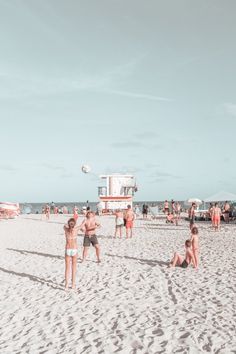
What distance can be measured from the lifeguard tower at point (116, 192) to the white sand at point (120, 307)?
29863 millimetres

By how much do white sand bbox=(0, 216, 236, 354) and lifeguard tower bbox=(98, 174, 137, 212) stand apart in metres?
29.9

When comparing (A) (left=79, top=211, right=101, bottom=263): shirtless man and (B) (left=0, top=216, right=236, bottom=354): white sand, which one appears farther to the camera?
(A) (left=79, top=211, right=101, bottom=263): shirtless man

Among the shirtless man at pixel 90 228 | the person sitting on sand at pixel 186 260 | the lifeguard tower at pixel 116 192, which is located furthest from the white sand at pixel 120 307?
the lifeguard tower at pixel 116 192

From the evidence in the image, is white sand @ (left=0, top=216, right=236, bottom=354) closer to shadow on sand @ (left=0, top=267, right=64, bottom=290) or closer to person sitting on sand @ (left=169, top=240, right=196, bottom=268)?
shadow on sand @ (left=0, top=267, right=64, bottom=290)

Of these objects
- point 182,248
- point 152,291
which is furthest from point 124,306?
point 182,248

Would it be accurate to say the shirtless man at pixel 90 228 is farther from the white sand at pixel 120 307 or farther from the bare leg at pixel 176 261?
the bare leg at pixel 176 261

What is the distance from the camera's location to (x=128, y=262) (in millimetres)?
12234

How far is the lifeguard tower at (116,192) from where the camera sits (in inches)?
1704

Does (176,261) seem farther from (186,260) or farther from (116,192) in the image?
(116,192)

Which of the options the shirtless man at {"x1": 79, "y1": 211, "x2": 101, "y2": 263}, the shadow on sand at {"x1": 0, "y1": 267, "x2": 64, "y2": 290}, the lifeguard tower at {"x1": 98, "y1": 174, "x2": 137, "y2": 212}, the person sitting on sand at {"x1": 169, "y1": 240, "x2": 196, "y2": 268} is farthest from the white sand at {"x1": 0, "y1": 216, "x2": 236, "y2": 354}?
the lifeguard tower at {"x1": 98, "y1": 174, "x2": 137, "y2": 212}

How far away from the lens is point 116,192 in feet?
145

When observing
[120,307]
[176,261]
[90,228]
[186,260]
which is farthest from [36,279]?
[186,260]

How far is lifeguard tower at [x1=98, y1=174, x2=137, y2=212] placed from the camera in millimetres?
43281

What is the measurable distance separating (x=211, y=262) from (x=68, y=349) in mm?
7277
